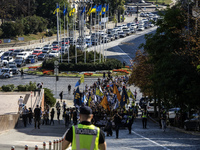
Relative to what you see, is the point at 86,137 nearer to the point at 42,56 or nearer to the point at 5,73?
the point at 5,73

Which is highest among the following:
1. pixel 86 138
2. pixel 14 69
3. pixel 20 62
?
pixel 86 138

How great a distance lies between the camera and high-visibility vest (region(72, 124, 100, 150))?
8008 millimetres

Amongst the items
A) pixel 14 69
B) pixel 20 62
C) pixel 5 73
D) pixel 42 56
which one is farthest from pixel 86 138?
pixel 42 56

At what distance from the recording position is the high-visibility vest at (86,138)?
315 inches

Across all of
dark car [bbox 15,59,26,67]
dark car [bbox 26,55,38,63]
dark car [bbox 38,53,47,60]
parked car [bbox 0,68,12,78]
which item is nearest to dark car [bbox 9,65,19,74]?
parked car [bbox 0,68,12,78]

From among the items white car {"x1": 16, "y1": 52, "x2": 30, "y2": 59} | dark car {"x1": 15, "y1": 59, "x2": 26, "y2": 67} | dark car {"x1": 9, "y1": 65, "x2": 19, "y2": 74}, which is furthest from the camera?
white car {"x1": 16, "y1": 52, "x2": 30, "y2": 59}

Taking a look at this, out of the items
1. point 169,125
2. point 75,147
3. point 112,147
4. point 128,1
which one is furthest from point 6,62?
point 128,1

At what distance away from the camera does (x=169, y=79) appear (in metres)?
25.7

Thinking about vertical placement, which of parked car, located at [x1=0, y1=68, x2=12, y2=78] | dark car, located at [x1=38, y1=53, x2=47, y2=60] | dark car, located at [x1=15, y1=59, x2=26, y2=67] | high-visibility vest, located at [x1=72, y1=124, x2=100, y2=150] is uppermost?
high-visibility vest, located at [x1=72, y1=124, x2=100, y2=150]

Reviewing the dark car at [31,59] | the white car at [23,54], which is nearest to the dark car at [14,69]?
the dark car at [31,59]

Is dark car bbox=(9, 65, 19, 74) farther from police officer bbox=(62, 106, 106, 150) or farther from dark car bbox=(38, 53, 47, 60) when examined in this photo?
police officer bbox=(62, 106, 106, 150)

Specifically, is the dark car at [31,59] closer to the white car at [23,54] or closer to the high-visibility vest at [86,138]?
the white car at [23,54]

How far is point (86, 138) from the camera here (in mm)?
8039

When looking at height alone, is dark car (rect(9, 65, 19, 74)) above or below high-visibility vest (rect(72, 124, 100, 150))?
below
